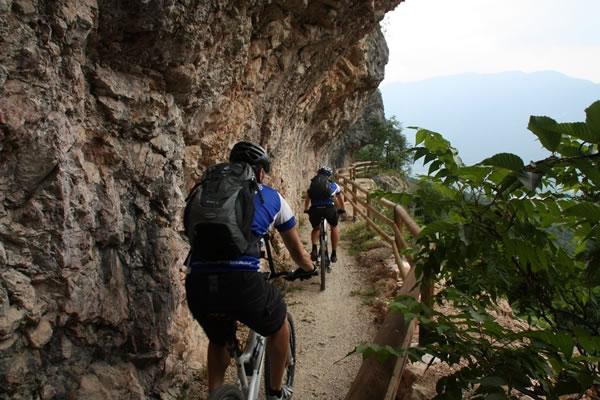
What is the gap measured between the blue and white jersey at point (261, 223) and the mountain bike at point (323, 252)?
412 centimetres

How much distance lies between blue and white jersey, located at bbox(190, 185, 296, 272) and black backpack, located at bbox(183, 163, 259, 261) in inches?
1.9

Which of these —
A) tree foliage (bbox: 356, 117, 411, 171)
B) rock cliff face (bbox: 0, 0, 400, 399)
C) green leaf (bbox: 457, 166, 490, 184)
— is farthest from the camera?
tree foliage (bbox: 356, 117, 411, 171)

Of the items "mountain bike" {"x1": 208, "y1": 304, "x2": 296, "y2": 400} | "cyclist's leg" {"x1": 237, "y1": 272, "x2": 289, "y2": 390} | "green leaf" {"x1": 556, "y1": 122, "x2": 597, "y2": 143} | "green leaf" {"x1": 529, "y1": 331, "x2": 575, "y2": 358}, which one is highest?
"green leaf" {"x1": 556, "y1": 122, "x2": 597, "y2": 143}

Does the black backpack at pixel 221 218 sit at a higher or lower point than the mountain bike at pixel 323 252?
higher

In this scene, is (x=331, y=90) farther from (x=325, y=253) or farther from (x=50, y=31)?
(x=50, y=31)

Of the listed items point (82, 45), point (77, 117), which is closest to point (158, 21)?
point (82, 45)

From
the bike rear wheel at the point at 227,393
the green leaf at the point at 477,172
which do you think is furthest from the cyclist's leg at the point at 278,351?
the green leaf at the point at 477,172

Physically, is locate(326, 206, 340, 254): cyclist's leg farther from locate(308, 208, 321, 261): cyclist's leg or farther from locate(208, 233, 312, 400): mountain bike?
locate(208, 233, 312, 400): mountain bike

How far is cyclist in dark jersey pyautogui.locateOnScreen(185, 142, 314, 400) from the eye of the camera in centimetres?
282

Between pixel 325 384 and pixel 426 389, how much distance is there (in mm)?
1654

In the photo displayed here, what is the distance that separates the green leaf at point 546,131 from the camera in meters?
1.02

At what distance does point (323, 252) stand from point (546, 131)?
6454 millimetres

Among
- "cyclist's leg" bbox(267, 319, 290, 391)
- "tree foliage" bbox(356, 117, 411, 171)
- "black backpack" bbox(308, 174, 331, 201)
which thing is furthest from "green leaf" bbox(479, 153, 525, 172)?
"tree foliage" bbox(356, 117, 411, 171)

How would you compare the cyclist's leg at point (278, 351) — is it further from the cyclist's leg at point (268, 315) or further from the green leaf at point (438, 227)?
the green leaf at point (438, 227)
